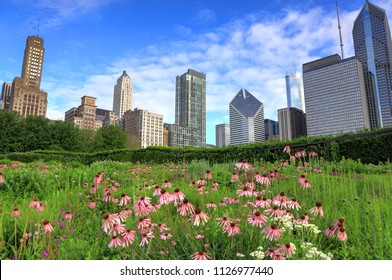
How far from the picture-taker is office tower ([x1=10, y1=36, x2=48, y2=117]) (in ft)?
348

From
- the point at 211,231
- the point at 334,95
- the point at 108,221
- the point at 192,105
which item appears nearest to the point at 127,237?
the point at 108,221

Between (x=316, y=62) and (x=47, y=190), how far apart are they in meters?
165

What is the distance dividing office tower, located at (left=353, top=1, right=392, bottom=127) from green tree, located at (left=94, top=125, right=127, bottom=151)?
101460mm

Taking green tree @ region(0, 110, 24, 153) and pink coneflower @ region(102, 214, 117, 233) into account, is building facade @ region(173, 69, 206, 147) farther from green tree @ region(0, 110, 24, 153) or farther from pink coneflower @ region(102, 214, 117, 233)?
pink coneflower @ region(102, 214, 117, 233)

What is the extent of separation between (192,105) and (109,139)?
15352cm

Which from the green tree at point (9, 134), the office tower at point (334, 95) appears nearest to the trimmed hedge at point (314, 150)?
the green tree at point (9, 134)

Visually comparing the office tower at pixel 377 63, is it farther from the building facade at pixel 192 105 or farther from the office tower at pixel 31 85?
the office tower at pixel 31 85

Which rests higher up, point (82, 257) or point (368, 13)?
point (368, 13)

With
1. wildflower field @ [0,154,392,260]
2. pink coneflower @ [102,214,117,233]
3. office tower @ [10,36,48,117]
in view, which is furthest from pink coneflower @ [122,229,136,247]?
office tower @ [10,36,48,117]

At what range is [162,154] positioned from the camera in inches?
640

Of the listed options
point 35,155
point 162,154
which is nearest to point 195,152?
point 162,154

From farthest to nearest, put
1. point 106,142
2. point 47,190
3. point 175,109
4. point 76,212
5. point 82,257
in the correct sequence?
point 175,109, point 106,142, point 47,190, point 76,212, point 82,257

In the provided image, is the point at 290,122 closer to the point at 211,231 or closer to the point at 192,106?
the point at 192,106
